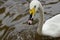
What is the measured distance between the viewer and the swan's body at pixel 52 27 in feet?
15.2

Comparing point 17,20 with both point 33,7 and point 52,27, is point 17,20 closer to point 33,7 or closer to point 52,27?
point 52,27

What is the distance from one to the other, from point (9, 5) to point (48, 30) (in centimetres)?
171

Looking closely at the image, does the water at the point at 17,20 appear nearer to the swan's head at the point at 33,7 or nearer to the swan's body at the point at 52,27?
the swan's body at the point at 52,27

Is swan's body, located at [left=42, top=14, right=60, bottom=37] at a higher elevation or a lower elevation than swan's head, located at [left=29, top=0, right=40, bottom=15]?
lower

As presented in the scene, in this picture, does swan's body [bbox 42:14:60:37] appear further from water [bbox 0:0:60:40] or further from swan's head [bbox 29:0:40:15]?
swan's head [bbox 29:0:40:15]

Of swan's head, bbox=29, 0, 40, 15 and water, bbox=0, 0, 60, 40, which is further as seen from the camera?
water, bbox=0, 0, 60, 40

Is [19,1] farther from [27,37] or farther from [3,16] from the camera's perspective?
[27,37]

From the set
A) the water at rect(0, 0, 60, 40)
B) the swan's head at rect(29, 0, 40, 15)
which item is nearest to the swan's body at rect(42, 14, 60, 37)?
the water at rect(0, 0, 60, 40)

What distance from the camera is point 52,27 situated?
4.70m

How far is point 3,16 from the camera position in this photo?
5418 millimetres

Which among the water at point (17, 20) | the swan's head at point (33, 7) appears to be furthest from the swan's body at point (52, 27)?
the swan's head at point (33, 7)

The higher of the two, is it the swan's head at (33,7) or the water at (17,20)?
the swan's head at (33,7)

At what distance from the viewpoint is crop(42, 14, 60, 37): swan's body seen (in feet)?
15.2

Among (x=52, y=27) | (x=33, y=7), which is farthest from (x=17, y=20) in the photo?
(x=33, y=7)
